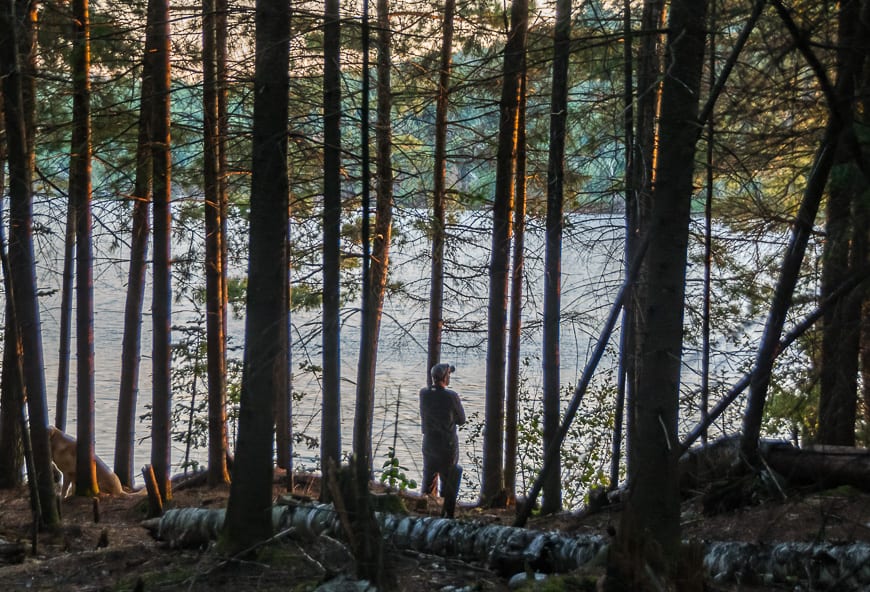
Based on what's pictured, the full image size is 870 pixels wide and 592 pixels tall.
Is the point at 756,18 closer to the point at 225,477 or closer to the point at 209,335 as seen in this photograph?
the point at 209,335

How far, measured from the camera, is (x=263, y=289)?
6.95 meters

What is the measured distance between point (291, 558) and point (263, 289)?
214 cm

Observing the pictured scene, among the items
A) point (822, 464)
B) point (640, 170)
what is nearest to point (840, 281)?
point (822, 464)

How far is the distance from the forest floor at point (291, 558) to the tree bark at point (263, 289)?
0.38 meters

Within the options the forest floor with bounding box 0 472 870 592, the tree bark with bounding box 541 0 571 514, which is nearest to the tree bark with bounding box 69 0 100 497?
the forest floor with bounding box 0 472 870 592

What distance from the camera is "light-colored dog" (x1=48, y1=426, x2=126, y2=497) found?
13648mm

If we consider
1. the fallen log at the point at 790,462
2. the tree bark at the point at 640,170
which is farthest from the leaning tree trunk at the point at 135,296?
the fallen log at the point at 790,462

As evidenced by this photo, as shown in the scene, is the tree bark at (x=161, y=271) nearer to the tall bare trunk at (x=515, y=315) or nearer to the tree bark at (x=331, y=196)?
the tree bark at (x=331, y=196)

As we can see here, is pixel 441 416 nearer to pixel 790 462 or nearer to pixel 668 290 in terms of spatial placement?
pixel 790 462

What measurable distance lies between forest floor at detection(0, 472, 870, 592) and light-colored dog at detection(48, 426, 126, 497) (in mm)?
3920

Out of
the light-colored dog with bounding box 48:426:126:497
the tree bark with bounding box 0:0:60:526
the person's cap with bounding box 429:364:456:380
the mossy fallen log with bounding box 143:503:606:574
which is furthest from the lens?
the light-colored dog with bounding box 48:426:126:497

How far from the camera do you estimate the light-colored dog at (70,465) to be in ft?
44.8

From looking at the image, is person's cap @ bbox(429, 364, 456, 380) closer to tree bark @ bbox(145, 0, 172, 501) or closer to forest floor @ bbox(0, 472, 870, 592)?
forest floor @ bbox(0, 472, 870, 592)

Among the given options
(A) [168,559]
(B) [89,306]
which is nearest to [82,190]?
(B) [89,306]
